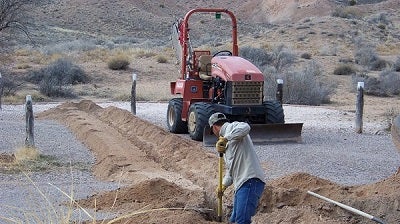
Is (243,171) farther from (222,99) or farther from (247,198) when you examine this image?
(222,99)

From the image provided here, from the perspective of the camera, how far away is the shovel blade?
16062 mm

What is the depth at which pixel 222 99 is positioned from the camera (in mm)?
17297

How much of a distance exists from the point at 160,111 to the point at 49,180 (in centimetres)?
1261

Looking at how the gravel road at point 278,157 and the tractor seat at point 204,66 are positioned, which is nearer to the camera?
the gravel road at point 278,157

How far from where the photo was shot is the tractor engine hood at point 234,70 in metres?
16.6

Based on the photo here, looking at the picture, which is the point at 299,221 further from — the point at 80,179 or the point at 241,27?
the point at 241,27

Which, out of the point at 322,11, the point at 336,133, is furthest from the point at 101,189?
the point at 322,11

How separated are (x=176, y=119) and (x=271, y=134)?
2.94 m

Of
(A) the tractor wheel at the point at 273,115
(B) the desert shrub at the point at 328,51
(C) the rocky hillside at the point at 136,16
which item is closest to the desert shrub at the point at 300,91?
(A) the tractor wheel at the point at 273,115

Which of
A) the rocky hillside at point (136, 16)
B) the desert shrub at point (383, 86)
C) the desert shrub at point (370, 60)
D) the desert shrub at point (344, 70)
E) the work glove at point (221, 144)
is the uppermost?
the rocky hillside at point (136, 16)

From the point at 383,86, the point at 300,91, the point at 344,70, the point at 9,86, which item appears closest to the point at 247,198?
the point at 300,91

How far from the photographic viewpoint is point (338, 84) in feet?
125

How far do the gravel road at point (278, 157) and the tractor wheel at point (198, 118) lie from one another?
145cm

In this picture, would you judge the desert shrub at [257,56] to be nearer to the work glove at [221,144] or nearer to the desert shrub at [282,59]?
the desert shrub at [282,59]
